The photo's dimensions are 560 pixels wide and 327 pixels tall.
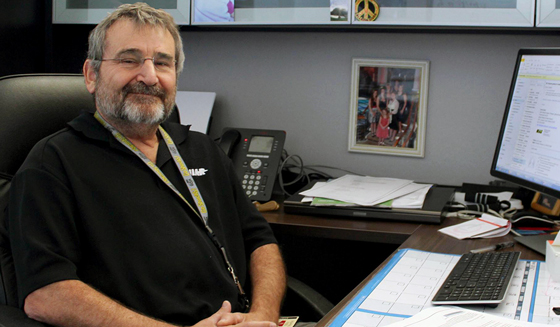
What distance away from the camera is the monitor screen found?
56.4 inches

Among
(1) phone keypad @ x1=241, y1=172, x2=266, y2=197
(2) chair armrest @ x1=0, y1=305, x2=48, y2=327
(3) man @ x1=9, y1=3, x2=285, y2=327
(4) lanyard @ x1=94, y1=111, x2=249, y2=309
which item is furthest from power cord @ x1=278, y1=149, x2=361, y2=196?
(2) chair armrest @ x1=0, y1=305, x2=48, y2=327

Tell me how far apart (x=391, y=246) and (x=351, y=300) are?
120 cm

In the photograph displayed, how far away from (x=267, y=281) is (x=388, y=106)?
917 millimetres

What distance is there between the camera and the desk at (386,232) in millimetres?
1385

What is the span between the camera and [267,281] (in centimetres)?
143

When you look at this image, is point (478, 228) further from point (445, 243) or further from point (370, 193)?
point (370, 193)

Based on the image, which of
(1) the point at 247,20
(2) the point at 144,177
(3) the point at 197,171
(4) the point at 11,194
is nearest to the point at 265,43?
(1) the point at 247,20

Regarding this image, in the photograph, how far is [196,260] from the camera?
1.32 metres

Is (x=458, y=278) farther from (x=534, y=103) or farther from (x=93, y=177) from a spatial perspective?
(x=93, y=177)

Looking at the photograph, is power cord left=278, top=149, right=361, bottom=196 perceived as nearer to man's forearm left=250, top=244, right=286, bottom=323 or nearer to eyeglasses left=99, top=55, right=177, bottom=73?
man's forearm left=250, top=244, right=286, bottom=323

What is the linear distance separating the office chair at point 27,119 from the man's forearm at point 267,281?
0.06 m

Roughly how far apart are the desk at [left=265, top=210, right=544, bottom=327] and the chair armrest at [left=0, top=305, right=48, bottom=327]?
2.34 ft

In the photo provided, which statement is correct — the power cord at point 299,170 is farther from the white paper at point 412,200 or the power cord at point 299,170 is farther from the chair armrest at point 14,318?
the chair armrest at point 14,318

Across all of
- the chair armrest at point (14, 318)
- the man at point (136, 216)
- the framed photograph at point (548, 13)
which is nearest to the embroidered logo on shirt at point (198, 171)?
the man at point (136, 216)
